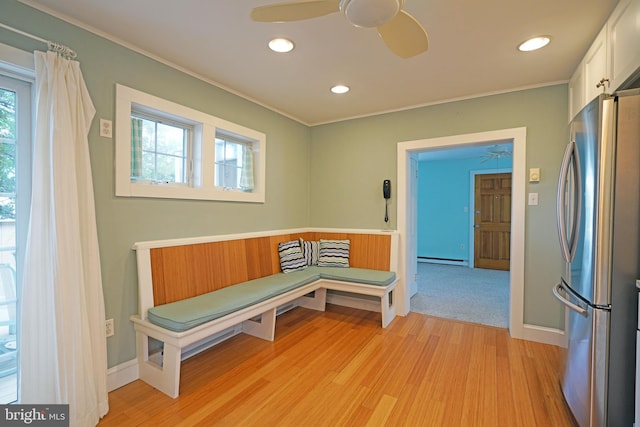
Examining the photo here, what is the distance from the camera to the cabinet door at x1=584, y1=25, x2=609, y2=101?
1.79 m

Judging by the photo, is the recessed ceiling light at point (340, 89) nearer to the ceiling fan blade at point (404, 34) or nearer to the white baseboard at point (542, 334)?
the ceiling fan blade at point (404, 34)

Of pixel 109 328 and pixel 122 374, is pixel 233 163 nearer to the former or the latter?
pixel 109 328

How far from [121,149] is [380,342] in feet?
8.71

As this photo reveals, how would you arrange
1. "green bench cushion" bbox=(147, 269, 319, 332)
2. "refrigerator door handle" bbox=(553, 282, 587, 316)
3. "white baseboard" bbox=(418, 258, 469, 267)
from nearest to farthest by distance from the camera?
"refrigerator door handle" bbox=(553, 282, 587, 316) < "green bench cushion" bbox=(147, 269, 319, 332) < "white baseboard" bbox=(418, 258, 469, 267)

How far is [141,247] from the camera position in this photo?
210 cm

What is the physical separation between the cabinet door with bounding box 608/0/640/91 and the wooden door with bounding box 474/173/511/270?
4904mm

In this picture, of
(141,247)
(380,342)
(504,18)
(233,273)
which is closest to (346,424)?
(380,342)

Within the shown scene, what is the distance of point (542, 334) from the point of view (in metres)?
2.71

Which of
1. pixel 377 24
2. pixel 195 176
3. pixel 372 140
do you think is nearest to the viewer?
pixel 377 24

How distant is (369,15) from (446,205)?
20.6 ft

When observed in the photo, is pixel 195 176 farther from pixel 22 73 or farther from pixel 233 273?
pixel 22 73

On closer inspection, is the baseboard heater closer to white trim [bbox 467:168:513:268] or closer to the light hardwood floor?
white trim [bbox 467:168:513:268]

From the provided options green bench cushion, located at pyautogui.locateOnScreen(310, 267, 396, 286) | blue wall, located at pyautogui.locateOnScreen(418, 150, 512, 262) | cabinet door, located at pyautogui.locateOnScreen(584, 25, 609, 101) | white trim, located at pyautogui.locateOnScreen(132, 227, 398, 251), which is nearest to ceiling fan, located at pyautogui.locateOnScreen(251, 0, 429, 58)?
cabinet door, located at pyautogui.locateOnScreen(584, 25, 609, 101)

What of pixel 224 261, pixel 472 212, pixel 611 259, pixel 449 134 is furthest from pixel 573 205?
Answer: pixel 472 212
